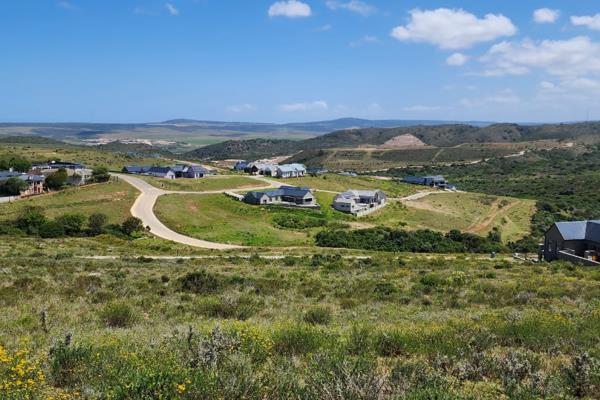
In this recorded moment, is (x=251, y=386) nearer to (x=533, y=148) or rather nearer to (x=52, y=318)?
(x=52, y=318)

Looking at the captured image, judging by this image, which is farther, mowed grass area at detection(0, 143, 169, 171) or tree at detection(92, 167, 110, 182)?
mowed grass area at detection(0, 143, 169, 171)

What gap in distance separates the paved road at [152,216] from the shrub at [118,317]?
37.1 m

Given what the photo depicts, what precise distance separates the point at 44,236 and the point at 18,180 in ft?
77.7

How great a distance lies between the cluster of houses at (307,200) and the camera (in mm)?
76812

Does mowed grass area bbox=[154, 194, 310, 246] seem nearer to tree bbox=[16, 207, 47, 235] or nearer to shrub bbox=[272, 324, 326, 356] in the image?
tree bbox=[16, 207, 47, 235]

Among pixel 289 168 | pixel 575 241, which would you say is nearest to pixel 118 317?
pixel 575 241

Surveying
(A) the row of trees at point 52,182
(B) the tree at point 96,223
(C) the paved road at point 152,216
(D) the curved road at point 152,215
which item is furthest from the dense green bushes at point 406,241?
(A) the row of trees at point 52,182

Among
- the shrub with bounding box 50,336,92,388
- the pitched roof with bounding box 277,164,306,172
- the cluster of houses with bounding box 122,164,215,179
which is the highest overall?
the shrub with bounding box 50,336,92,388

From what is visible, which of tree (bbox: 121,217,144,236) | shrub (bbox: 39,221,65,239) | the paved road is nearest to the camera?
shrub (bbox: 39,221,65,239)

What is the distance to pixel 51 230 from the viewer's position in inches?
2019

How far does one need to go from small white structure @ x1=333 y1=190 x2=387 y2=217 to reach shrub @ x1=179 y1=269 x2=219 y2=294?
5763cm

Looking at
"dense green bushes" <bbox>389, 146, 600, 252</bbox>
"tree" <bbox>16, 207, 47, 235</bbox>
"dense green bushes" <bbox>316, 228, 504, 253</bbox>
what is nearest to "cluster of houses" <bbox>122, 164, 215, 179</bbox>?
"tree" <bbox>16, 207, 47, 235</bbox>

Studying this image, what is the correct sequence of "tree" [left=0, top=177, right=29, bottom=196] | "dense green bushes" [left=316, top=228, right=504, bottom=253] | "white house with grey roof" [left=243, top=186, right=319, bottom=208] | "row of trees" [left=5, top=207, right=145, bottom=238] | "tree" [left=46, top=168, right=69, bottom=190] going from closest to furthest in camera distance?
"row of trees" [left=5, top=207, right=145, bottom=238]
"dense green bushes" [left=316, top=228, right=504, bottom=253]
"tree" [left=0, top=177, right=29, bottom=196]
"tree" [left=46, top=168, right=69, bottom=190]
"white house with grey roof" [left=243, top=186, right=319, bottom=208]

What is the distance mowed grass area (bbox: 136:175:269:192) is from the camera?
8369 cm
